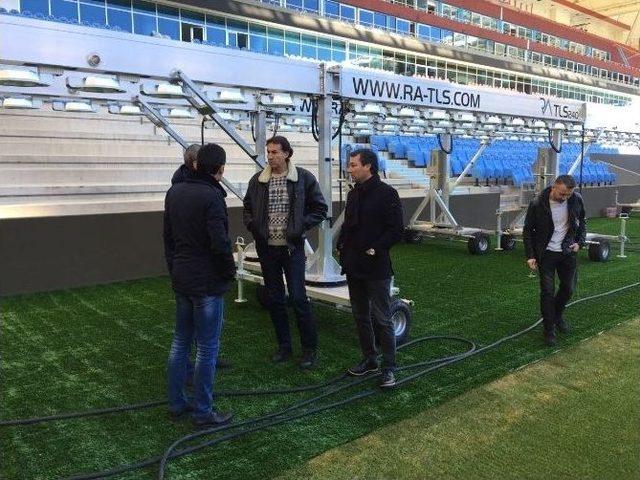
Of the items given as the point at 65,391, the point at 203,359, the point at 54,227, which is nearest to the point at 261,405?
the point at 203,359

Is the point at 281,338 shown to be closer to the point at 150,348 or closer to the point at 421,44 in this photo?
the point at 150,348

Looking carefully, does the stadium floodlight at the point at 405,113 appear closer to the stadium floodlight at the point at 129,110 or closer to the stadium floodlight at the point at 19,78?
the stadium floodlight at the point at 129,110

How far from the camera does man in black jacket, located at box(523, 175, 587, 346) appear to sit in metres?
5.11

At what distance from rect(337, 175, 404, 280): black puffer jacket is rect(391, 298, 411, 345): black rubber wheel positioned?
1.04 metres

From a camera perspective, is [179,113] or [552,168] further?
[552,168]

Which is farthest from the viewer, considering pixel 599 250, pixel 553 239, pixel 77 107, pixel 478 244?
pixel 478 244

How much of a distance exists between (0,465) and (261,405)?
60.6 inches

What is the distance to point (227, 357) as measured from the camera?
4.80m

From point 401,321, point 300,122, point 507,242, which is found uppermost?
point 300,122

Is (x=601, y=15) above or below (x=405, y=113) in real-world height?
above

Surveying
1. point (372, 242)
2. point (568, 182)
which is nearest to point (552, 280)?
point (568, 182)

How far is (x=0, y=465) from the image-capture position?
3.06 m

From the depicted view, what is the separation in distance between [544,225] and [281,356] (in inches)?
104

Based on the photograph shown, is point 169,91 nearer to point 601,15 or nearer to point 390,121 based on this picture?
point 390,121
